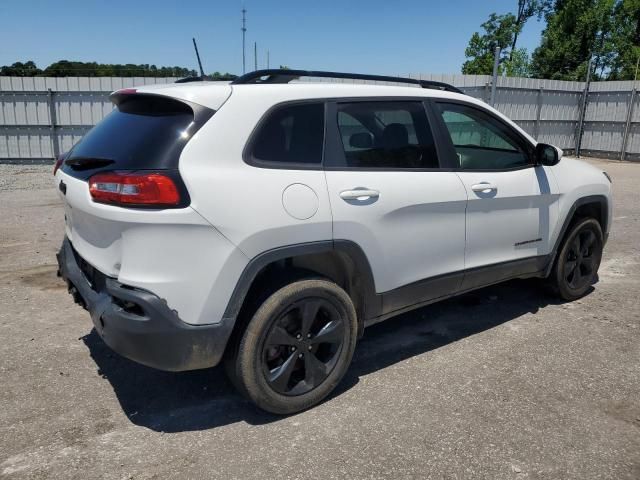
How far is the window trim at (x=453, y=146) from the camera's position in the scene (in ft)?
11.8

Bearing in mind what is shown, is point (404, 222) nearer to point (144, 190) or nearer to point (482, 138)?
point (144, 190)

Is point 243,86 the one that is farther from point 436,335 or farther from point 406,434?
point 436,335

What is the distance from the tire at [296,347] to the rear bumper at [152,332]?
177 mm

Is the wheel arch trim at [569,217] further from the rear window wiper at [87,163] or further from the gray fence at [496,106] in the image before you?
the gray fence at [496,106]

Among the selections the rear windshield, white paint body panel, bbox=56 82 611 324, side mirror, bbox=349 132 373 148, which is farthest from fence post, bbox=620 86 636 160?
the rear windshield

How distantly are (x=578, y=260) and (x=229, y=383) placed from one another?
330cm

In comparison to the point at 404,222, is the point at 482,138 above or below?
above

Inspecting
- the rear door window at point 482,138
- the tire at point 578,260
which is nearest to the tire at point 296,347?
the rear door window at point 482,138

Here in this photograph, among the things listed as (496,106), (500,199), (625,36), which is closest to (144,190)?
(500,199)

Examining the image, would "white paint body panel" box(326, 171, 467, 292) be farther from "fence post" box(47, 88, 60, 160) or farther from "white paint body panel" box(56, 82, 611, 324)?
"fence post" box(47, 88, 60, 160)

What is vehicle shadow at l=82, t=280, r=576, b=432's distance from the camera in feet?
9.86

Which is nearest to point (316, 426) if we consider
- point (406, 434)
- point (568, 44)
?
point (406, 434)

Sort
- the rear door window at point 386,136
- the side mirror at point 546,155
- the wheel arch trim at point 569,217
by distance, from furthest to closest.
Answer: the wheel arch trim at point 569,217
the side mirror at point 546,155
the rear door window at point 386,136

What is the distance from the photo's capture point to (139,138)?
270 cm
